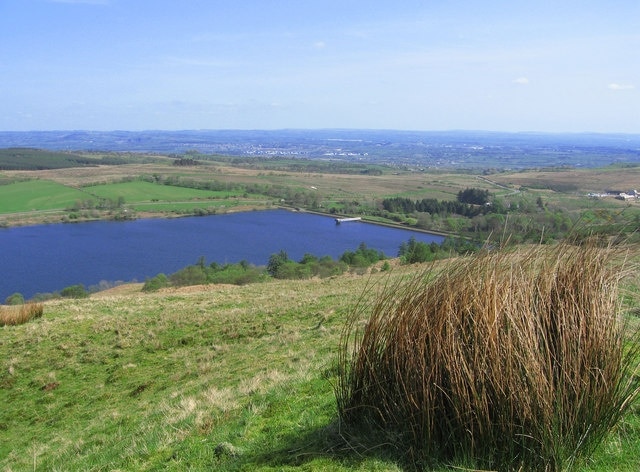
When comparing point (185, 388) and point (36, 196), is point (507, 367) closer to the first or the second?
point (185, 388)

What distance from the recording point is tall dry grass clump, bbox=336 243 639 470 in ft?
13.9

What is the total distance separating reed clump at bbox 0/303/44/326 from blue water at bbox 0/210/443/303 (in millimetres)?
37739

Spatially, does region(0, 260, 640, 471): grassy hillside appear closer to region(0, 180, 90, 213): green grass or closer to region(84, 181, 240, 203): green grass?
region(0, 180, 90, 213): green grass

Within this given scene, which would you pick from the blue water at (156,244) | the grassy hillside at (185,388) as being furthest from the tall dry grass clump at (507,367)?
the blue water at (156,244)

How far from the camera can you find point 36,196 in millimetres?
108312

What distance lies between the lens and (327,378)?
24.4 feet

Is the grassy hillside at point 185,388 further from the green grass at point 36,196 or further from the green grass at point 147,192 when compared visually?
the green grass at point 147,192

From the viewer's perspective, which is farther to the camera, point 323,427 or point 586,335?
point 323,427

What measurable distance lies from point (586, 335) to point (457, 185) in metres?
112

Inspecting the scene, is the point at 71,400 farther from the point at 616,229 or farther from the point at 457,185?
the point at 457,185

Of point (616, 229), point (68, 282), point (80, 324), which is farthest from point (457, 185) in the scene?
point (616, 229)

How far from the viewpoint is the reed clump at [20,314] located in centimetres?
1716

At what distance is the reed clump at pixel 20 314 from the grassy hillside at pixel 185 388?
1.42 ft

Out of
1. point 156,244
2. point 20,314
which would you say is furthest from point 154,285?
point 156,244
